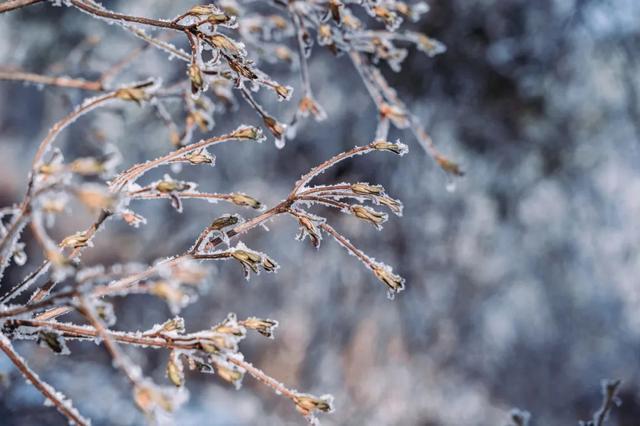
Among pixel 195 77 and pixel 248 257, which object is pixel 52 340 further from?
pixel 195 77

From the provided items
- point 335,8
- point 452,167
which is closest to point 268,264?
point 335,8

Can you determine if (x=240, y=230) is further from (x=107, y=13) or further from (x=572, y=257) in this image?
(x=572, y=257)

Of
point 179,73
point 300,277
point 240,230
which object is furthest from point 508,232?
point 240,230

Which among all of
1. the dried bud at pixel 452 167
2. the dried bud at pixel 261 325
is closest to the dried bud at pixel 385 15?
the dried bud at pixel 452 167

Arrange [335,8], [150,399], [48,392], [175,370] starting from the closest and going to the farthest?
[150,399] → [48,392] → [175,370] → [335,8]

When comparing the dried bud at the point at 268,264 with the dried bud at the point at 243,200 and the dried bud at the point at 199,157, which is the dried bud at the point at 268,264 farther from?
the dried bud at the point at 199,157

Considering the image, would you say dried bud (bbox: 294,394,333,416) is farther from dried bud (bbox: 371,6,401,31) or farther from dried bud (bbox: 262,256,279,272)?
dried bud (bbox: 371,6,401,31)
